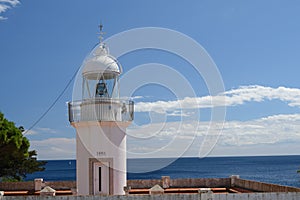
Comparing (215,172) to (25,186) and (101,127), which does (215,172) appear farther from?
(101,127)

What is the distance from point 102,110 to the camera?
44.9 feet

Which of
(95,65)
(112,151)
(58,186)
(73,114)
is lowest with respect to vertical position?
(58,186)

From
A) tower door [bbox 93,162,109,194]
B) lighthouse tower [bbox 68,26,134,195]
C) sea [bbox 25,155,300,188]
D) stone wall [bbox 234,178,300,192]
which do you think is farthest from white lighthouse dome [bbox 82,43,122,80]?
sea [bbox 25,155,300,188]

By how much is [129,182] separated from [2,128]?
620cm

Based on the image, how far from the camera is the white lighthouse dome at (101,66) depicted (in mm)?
13797

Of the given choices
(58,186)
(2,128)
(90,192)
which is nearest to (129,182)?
(58,186)

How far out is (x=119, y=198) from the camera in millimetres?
10719

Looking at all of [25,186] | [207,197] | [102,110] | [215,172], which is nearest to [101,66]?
[102,110]

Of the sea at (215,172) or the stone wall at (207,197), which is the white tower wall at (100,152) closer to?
the stone wall at (207,197)

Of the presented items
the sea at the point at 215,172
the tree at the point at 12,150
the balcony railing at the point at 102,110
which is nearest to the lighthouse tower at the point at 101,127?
the balcony railing at the point at 102,110

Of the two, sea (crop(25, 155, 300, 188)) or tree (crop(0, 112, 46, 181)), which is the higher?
tree (crop(0, 112, 46, 181))

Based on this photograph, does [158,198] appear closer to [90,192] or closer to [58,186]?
[90,192]

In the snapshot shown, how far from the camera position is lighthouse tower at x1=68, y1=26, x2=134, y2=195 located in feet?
44.8

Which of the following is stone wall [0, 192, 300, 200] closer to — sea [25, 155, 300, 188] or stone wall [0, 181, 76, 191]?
stone wall [0, 181, 76, 191]
